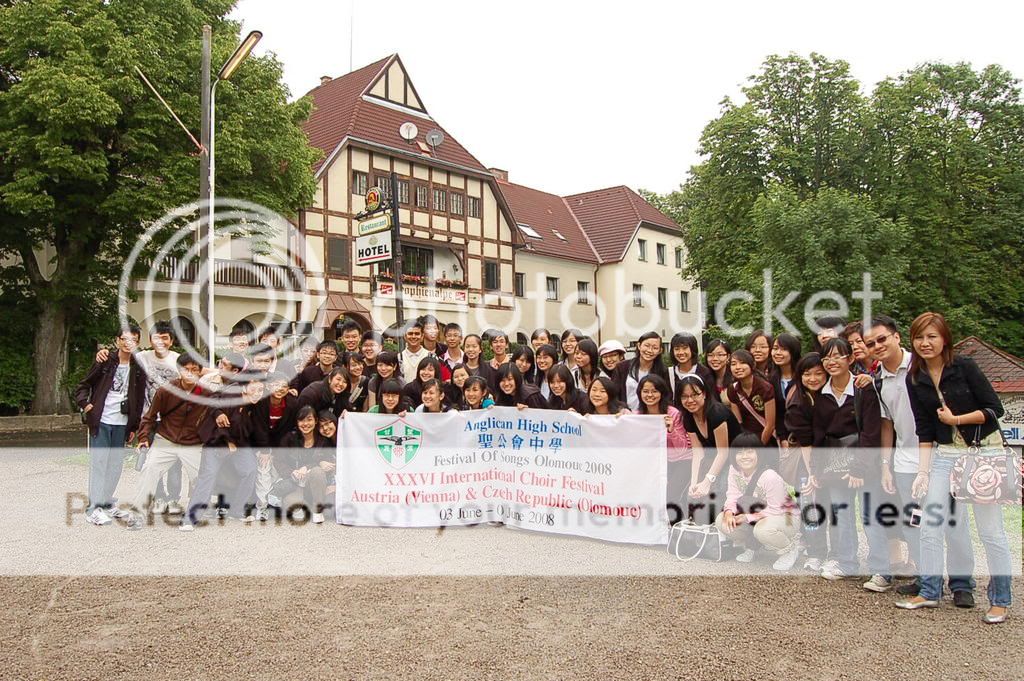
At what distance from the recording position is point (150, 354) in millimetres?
8266

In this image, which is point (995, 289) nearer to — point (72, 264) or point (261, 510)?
point (261, 510)

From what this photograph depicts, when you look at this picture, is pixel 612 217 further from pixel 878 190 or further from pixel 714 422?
pixel 714 422

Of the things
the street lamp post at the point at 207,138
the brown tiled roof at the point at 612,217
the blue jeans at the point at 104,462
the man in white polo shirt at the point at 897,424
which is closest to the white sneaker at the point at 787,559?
the man in white polo shirt at the point at 897,424

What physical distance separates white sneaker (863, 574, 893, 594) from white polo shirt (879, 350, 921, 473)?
0.79m

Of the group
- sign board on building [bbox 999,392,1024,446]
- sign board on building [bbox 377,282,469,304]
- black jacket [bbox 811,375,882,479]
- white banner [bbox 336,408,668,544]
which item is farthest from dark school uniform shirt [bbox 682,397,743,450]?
sign board on building [bbox 377,282,469,304]

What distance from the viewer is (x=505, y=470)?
303 inches

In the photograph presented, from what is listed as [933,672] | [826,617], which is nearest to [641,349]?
[826,617]

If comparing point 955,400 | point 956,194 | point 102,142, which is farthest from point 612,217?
point 955,400

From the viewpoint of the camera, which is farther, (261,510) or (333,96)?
(333,96)

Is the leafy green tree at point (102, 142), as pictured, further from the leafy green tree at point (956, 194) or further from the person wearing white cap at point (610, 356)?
the leafy green tree at point (956, 194)

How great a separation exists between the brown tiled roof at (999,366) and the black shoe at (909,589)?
9.18 metres

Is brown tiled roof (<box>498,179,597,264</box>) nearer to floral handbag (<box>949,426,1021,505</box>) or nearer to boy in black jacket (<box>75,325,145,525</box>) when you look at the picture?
boy in black jacket (<box>75,325,145,525</box>)

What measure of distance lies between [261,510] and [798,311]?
74.2 ft

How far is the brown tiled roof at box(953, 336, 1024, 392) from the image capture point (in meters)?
13.8
